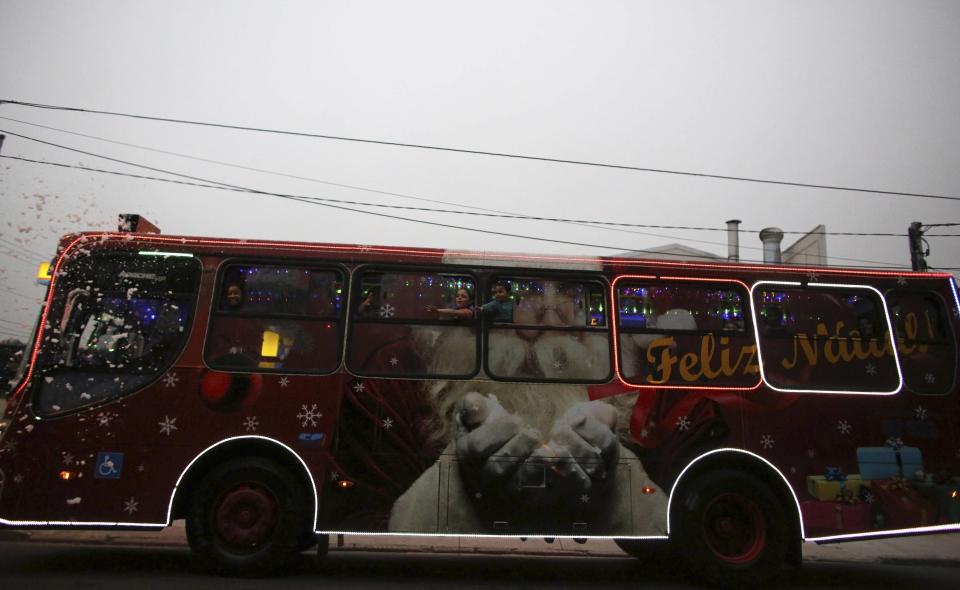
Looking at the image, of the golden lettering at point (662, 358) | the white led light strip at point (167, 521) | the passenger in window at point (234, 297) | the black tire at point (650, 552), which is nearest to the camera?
the white led light strip at point (167, 521)

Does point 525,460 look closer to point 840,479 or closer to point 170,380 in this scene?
point 840,479

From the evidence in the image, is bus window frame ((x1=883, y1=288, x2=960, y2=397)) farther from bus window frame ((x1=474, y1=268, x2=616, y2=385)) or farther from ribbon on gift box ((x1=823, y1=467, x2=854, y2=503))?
bus window frame ((x1=474, y1=268, x2=616, y2=385))

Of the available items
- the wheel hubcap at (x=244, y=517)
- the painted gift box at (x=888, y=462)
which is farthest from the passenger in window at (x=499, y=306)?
the painted gift box at (x=888, y=462)

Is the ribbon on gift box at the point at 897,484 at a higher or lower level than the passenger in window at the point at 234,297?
lower

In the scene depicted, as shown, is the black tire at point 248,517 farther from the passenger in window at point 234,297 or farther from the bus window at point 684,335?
the bus window at point 684,335

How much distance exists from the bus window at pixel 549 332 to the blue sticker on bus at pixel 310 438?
5.55 ft

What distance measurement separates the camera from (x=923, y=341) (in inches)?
235

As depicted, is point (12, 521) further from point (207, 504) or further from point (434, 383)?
point (434, 383)

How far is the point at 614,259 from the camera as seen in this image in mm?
5949

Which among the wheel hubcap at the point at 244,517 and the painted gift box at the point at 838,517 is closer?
the wheel hubcap at the point at 244,517

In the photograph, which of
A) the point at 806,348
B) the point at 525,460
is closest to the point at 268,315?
the point at 525,460

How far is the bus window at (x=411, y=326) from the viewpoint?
18.2 feet

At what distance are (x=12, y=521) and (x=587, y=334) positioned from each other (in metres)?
5.40

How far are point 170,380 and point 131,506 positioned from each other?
3.77ft
